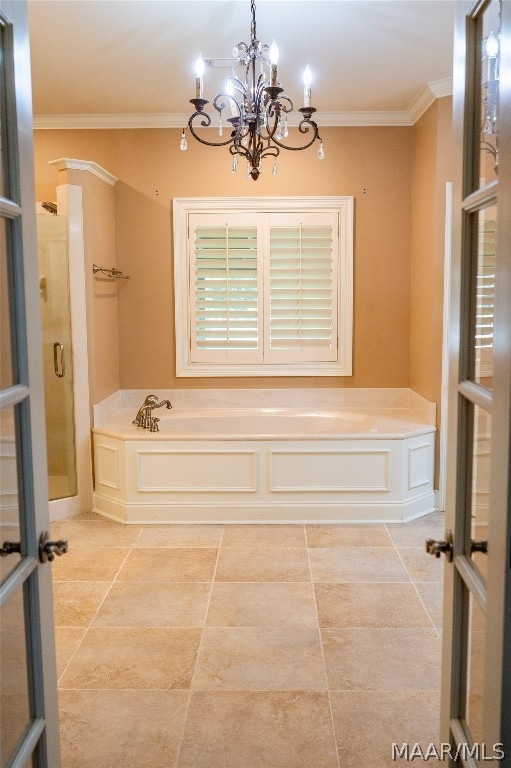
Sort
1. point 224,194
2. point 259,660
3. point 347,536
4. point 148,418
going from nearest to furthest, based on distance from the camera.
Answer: point 259,660 → point 347,536 → point 148,418 → point 224,194

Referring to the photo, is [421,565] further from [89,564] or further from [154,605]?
[89,564]

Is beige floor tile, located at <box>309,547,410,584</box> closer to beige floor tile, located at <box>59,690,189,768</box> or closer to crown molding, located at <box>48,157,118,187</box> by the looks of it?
beige floor tile, located at <box>59,690,189,768</box>

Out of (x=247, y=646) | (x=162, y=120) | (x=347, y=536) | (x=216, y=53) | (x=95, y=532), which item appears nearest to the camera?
(x=247, y=646)

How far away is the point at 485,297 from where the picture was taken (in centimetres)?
135

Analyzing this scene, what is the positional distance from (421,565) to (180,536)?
4.95 feet

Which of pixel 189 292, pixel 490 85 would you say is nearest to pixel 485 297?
pixel 490 85

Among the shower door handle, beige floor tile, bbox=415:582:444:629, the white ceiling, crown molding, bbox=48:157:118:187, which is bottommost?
beige floor tile, bbox=415:582:444:629

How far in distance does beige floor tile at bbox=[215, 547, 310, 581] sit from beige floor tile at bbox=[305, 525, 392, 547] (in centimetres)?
21

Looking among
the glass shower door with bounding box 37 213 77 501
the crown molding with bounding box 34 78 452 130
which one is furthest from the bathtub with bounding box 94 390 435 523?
the crown molding with bounding box 34 78 452 130

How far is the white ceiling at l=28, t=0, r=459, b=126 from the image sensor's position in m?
3.38

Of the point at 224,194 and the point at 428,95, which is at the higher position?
the point at 428,95

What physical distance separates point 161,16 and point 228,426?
2.82 metres

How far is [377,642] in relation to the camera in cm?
295

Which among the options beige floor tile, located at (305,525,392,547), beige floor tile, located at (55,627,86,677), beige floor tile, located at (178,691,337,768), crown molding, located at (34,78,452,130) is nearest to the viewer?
beige floor tile, located at (178,691,337,768)
